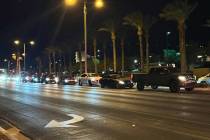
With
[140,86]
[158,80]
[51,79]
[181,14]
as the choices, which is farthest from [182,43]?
[51,79]

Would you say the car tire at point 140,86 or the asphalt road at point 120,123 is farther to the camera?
the car tire at point 140,86

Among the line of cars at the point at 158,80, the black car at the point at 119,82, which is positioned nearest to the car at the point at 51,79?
the line of cars at the point at 158,80

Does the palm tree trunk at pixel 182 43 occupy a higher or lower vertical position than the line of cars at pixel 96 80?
higher

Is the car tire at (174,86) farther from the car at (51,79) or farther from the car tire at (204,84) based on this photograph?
the car at (51,79)

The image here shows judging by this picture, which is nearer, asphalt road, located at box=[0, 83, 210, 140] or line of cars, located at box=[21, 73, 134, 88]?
asphalt road, located at box=[0, 83, 210, 140]

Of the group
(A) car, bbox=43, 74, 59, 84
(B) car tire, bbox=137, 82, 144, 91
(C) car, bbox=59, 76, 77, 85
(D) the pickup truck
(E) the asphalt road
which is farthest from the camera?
(A) car, bbox=43, 74, 59, 84

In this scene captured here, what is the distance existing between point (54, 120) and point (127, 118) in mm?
2779

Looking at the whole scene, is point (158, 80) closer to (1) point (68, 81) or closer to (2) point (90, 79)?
(2) point (90, 79)

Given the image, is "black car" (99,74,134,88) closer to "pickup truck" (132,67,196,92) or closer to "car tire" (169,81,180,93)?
"pickup truck" (132,67,196,92)

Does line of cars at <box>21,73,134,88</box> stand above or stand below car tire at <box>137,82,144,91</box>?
above

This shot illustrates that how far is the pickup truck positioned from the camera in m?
31.9

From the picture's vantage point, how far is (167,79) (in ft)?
108

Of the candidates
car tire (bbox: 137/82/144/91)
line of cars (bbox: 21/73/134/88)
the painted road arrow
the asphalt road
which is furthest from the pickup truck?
the painted road arrow

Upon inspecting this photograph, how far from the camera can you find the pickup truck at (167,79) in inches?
1256
